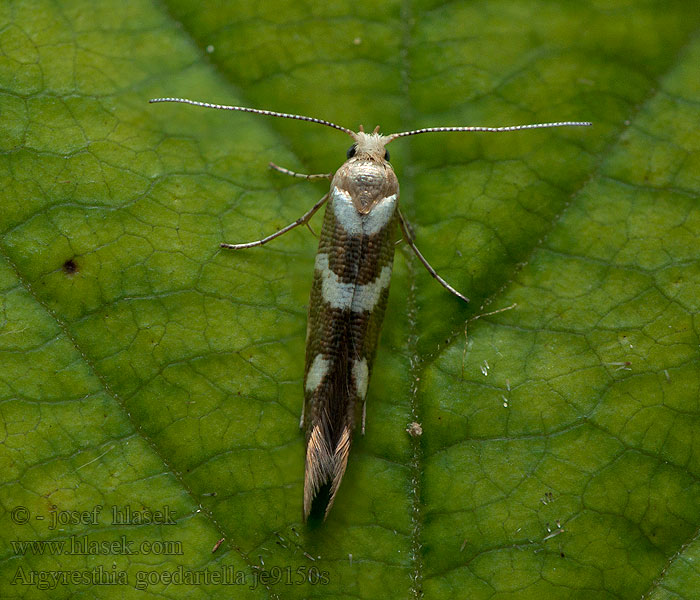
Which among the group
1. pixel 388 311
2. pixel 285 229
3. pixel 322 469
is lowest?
pixel 322 469

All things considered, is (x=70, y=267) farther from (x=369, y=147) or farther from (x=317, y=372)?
(x=369, y=147)

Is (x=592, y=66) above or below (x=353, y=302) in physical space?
above

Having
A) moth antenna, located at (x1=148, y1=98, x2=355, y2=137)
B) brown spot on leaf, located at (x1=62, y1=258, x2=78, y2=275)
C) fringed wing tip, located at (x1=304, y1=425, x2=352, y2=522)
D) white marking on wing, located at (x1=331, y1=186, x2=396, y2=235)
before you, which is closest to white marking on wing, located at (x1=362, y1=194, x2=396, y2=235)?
white marking on wing, located at (x1=331, y1=186, x2=396, y2=235)

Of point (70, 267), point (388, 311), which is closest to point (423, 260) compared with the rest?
point (388, 311)

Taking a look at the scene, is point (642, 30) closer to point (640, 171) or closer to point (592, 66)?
point (592, 66)

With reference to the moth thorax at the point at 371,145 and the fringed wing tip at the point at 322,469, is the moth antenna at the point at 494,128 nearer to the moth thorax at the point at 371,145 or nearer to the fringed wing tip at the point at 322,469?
the moth thorax at the point at 371,145

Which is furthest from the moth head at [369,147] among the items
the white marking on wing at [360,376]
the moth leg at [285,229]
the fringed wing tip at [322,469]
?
the fringed wing tip at [322,469]

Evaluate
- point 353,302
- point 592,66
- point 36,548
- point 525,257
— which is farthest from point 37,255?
point 592,66
